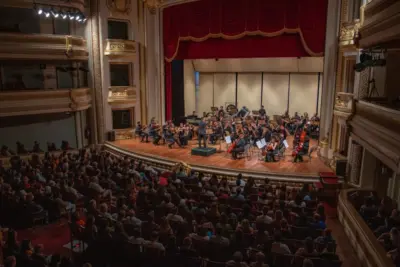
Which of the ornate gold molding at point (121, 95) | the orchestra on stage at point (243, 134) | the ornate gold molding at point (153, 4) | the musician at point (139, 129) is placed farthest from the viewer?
the ornate gold molding at point (153, 4)

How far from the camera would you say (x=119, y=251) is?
7.17m

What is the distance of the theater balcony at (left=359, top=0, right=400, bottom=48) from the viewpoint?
22.9ft

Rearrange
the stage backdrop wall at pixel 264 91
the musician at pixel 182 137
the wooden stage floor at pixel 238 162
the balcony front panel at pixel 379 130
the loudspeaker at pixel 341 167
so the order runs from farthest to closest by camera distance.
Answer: the stage backdrop wall at pixel 264 91 → the musician at pixel 182 137 → the wooden stage floor at pixel 238 162 → the loudspeaker at pixel 341 167 → the balcony front panel at pixel 379 130

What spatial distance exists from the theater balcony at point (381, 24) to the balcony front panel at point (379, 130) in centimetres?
146

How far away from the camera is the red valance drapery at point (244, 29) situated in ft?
51.8

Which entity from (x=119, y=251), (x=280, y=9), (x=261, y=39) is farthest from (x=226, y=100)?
(x=119, y=251)

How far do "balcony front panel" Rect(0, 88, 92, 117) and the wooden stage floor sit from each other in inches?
130

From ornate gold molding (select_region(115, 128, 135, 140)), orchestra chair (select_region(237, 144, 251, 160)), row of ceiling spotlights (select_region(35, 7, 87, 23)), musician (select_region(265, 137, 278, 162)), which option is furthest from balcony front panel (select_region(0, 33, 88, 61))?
musician (select_region(265, 137, 278, 162))

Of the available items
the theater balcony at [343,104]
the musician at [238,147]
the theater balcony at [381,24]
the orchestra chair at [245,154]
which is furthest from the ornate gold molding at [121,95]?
the theater balcony at [381,24]

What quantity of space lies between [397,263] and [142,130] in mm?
14785

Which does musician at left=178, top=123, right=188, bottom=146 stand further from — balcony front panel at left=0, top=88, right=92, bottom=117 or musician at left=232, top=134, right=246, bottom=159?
balcony front panel at left=0, top=88, right=92, bottom=117

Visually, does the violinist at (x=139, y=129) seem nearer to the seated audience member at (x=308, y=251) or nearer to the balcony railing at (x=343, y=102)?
the balcony railing at (x=343, y=102)

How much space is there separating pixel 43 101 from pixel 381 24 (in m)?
14.6

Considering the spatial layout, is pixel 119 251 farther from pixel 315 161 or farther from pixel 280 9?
pixel 280 9
